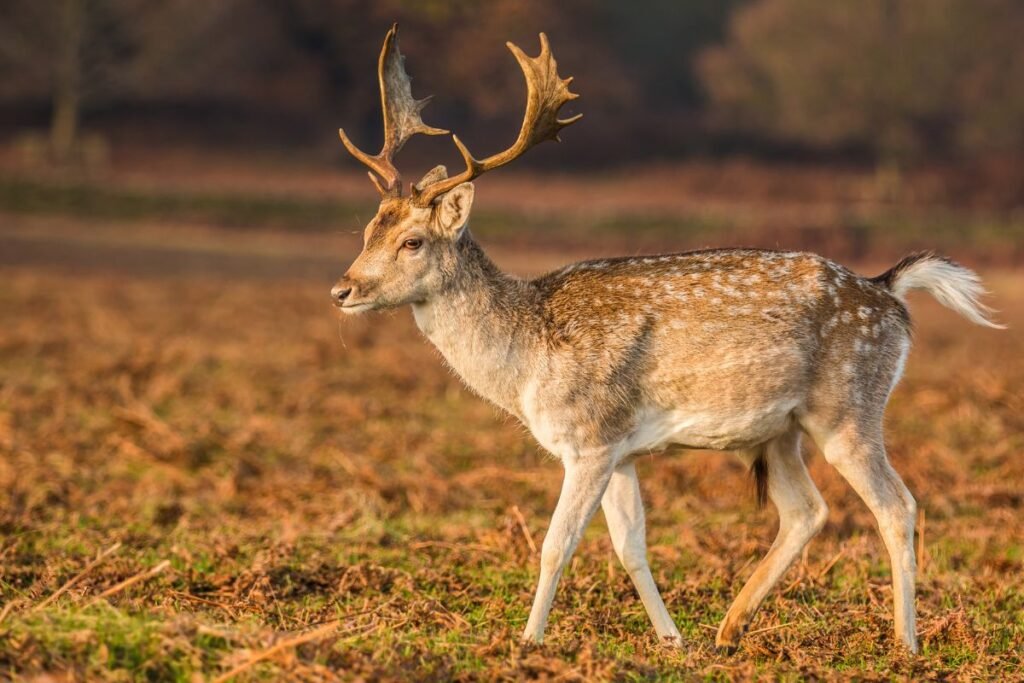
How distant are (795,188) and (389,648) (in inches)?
1348

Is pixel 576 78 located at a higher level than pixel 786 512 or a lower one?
higher

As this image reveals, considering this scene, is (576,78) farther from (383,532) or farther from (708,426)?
(708,426)

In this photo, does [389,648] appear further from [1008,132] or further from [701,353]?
[1008,132]

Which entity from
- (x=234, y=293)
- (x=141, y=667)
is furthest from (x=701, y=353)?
(x=234, y=293)

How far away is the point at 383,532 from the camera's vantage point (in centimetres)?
927

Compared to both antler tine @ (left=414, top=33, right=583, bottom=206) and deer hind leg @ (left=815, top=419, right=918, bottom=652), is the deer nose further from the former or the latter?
deer hind leg @ (left=815, top=419, right=918, bottom=652)

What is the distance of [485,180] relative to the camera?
125 ft

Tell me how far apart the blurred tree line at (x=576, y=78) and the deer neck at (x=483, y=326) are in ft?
90.4

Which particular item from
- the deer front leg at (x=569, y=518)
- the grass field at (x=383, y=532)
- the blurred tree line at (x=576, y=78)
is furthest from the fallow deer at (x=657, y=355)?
the blurred tree line at (x=576, y=78)

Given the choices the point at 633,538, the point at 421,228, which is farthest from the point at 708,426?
the point at 421,228

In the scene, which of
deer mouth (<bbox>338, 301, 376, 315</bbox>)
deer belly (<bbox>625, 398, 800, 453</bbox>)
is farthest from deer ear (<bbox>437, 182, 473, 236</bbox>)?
deer belly (<bbox>625, 398, 800, 453</bbox>)

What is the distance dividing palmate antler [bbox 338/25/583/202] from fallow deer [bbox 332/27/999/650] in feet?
0.06

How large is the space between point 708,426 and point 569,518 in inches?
31.4

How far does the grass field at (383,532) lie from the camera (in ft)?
20.1
